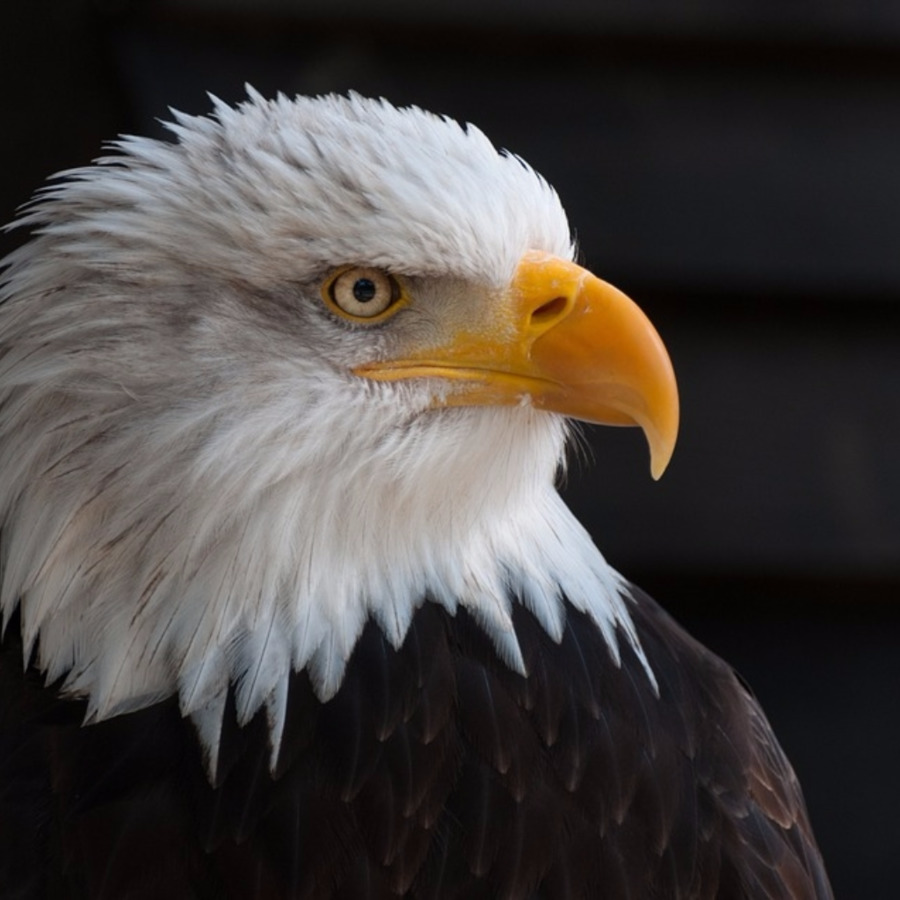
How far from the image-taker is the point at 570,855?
144 centimetres

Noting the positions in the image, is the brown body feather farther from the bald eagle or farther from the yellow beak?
the yellow beak

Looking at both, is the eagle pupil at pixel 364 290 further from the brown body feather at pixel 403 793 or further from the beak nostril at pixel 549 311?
the brown body feather at pixel 403 793

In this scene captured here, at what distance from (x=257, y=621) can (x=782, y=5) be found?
154cm

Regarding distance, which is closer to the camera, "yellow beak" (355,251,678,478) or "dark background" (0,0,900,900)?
"yellow beak" (355,251,678,478)

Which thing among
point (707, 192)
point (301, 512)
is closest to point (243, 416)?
point (301, 512)

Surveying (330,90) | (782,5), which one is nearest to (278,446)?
(330,90)

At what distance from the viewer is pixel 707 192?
98.0 inches

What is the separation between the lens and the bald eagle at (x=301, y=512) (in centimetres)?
136

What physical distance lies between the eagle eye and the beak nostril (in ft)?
0.45

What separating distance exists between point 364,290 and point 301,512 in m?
0.23

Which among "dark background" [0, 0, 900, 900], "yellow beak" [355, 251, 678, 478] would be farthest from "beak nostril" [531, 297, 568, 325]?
"dark background" [0, 0, 900, 900]

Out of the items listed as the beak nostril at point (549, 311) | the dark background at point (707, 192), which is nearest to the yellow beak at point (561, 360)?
the beak nostril at point (549, 311)

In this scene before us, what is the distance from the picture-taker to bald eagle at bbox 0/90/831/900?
136cm

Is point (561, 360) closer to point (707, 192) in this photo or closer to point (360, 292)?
point (360, 292)
